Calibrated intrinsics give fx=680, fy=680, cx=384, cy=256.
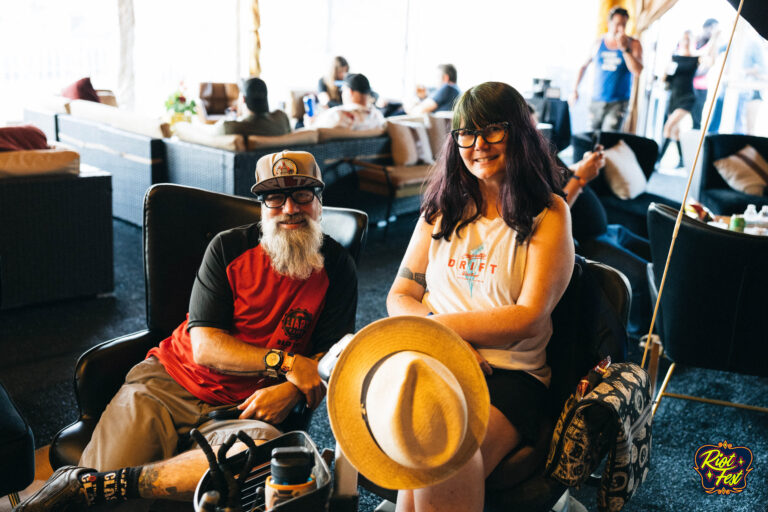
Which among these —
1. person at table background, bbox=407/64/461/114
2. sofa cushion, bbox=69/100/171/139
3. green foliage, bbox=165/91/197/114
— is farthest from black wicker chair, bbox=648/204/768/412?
person at table background, bbox=407/64/461/114

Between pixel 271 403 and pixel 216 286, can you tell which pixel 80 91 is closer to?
pixel 216 286

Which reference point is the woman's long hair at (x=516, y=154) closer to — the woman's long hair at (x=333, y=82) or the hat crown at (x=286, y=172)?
the hat crown at (x=286, y=172)

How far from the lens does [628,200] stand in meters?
4.41

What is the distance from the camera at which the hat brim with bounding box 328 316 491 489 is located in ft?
3.87

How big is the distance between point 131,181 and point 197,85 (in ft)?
11.7

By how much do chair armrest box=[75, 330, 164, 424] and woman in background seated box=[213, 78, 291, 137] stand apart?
2791 mm

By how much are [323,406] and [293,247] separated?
115 centimetres

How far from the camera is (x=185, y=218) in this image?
77.0 inches

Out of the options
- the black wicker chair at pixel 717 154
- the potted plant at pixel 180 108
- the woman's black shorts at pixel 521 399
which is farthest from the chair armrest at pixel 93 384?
the potted plant at pixel 180 108

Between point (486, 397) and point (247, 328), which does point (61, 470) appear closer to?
point (247, 328)

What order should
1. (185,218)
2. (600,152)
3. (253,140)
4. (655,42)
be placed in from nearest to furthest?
(185,218) < (600,152) < (253,140) < (655,42)

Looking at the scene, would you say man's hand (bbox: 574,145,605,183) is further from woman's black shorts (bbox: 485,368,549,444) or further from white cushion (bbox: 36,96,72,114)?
white cushion (bbox: 36,96,72,114)

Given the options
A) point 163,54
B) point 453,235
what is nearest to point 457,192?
point 453,235

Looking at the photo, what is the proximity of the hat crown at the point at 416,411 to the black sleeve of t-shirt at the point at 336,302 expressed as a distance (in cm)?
59
